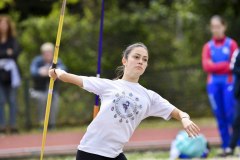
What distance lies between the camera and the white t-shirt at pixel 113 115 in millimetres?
6234

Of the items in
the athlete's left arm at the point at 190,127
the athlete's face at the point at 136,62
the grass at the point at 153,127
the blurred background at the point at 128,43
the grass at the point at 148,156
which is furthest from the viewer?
the blurred background at the point at 128,43

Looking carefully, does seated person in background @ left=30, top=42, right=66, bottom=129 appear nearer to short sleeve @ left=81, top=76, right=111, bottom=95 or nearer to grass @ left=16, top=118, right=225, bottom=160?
grass @ left=16, top=118, right=225, bottom=160

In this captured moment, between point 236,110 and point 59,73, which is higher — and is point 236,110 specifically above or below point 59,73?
below

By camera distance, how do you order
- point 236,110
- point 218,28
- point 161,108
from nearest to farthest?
point 161,108 → point 236,110 → point 218,28

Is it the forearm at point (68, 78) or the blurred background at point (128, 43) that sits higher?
the forearm at point (68, 78)

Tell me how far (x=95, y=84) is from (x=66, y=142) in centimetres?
729

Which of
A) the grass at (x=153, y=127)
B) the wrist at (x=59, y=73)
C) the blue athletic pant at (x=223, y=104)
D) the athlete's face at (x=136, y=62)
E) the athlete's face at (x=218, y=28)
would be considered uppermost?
the athlete's face at (x=136, y=62)

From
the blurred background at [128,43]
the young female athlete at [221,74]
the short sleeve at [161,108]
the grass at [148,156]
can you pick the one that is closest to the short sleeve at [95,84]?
the short sleeve at [161,108]

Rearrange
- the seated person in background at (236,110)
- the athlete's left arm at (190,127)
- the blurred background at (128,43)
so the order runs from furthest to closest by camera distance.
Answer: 1. the blurred background at (128,43)
2. the seated person in background at (236,110)
3. the athlete's left arm at (190,127)

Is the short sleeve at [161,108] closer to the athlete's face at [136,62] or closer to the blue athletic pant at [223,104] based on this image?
the athlete's face at [136,62]

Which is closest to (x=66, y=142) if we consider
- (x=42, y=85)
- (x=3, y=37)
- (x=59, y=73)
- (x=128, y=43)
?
(x=3, y=37)

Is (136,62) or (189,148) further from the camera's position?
(189,148)

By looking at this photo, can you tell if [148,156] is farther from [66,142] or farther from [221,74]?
[66,142]

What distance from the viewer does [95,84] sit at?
6336 millimetres
